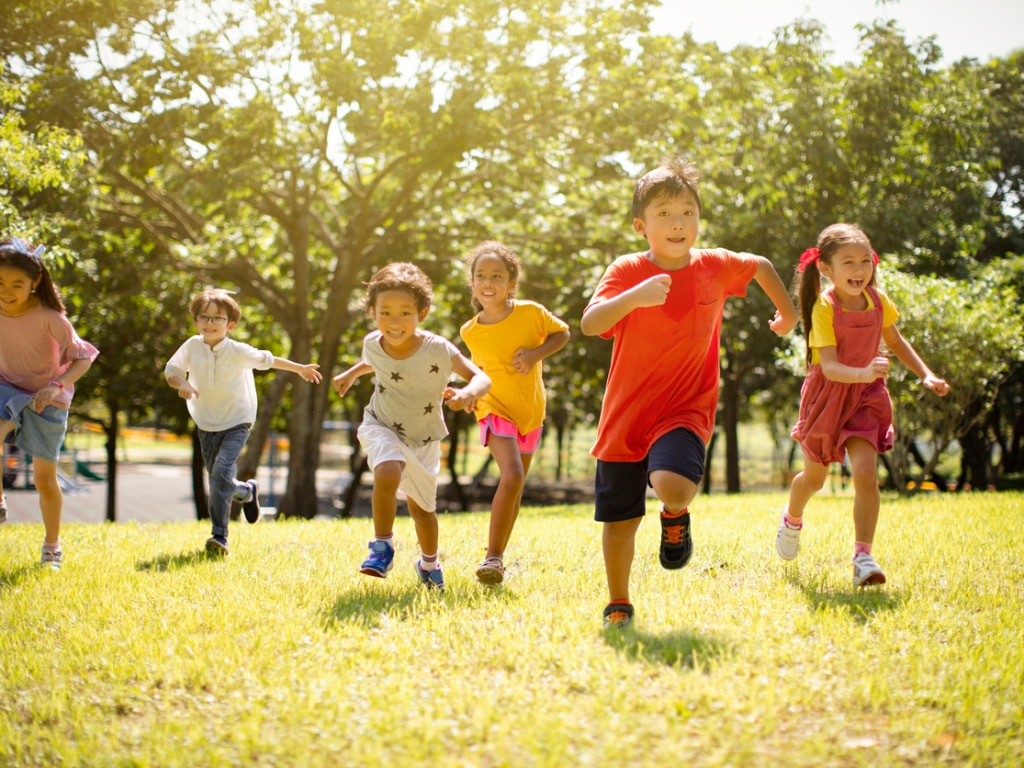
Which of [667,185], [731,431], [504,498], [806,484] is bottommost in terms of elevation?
[504,498]

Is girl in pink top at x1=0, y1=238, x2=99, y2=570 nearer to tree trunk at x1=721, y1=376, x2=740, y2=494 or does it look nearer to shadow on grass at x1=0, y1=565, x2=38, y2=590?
shadow on grass at x1=0, y1=565, x2=38, y2=590

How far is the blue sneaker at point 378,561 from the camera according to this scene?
4.82 m

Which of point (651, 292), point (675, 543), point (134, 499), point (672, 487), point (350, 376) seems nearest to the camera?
point (651, 292)

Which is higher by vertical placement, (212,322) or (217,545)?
(212,322)

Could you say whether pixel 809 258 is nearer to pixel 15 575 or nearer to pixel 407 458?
pixel 407 458

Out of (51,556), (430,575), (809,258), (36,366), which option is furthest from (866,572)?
(36,366)

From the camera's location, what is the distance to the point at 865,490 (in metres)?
4.84

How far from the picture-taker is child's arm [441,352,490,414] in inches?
174

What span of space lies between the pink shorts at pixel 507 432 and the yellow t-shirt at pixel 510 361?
0.09ft

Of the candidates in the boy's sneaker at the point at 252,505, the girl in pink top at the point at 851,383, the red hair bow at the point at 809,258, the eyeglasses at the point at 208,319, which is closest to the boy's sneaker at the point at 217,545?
the boy's sneaker at the point at 252,505

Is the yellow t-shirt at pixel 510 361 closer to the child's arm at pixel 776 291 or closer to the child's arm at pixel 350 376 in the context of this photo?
the child's arm at pixel 350 376

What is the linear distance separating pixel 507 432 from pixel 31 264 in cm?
317

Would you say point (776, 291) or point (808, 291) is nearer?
point (776, 291)

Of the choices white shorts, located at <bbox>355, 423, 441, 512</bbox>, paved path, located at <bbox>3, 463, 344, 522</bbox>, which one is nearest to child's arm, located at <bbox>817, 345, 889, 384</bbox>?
white shorts, located at <bbox>355, 423, 441, 512</bbox>
